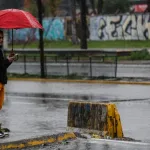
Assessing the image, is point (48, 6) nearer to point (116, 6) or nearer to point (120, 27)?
point (116, 6)

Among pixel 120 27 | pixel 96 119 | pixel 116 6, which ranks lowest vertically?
pixel 96 119

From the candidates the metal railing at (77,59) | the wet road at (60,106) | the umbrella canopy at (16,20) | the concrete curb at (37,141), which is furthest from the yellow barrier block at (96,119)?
the metal railing at (77,59)

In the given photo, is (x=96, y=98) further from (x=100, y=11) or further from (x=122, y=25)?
(x=100, y=11)

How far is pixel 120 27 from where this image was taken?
56.9 metres

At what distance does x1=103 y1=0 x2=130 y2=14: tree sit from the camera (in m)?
69.9

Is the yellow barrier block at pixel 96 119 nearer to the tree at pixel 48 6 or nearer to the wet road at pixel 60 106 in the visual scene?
the wet road at pixel 60 106

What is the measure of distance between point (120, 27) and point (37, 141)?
4684 cm

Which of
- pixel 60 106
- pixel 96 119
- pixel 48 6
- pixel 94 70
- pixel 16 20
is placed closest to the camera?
pixel 16 20

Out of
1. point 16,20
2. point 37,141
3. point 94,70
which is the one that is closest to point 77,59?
point 94,70

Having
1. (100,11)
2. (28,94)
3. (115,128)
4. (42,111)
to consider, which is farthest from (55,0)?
(115,128)

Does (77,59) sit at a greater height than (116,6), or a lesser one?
lesser

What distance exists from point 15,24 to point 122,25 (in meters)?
46.1

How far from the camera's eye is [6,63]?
1120 cm

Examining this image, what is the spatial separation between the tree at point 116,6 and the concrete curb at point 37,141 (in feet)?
194
